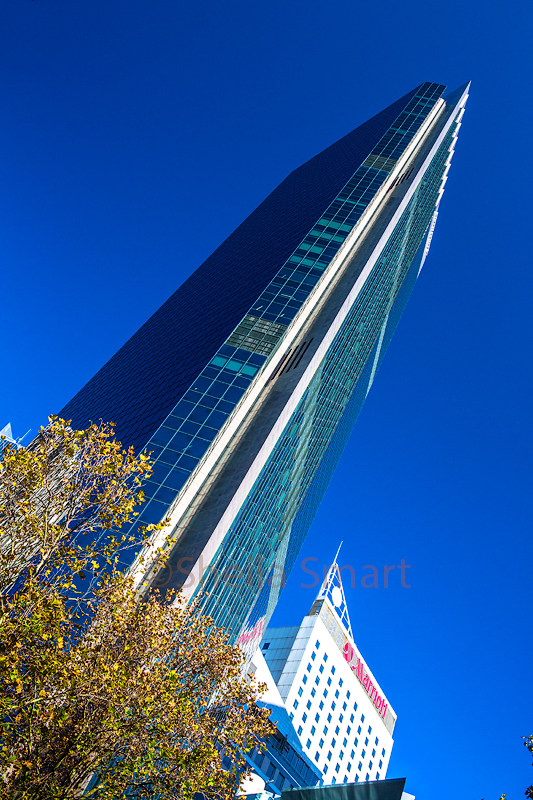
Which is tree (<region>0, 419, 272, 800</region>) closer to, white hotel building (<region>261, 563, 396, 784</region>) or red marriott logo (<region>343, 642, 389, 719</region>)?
white hotel building (<region>261, 563, 396, 784</region>)

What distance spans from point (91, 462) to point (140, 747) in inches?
354

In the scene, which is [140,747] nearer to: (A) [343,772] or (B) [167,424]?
(B) [167,424]

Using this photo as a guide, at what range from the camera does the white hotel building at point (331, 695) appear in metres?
108

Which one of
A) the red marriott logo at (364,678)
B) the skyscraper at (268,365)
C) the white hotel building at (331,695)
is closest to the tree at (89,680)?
the skyscraper at (268,365)

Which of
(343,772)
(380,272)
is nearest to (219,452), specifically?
(380,272)

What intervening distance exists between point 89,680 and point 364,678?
415 ft

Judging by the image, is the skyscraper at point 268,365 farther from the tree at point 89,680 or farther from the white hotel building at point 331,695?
the white hotel building at point 331,695

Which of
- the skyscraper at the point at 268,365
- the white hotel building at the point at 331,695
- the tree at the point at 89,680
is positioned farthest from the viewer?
the white hotel building at the point at 331,695

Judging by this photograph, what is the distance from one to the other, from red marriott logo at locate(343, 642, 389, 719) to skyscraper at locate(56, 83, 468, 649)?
136 feet

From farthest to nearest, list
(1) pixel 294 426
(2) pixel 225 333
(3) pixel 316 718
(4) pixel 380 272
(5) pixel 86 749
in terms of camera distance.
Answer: (3) pixel 316 718, (4) pixel 380 272, (1) pixel 294 426, (2) pixel 225 333, (5) pixel 86 749

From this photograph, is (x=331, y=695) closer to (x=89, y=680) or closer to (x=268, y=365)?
(x=268, y=365)

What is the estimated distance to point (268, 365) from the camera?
52.5m

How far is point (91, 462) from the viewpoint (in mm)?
20234

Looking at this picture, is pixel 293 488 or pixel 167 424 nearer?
pixel 167 424
